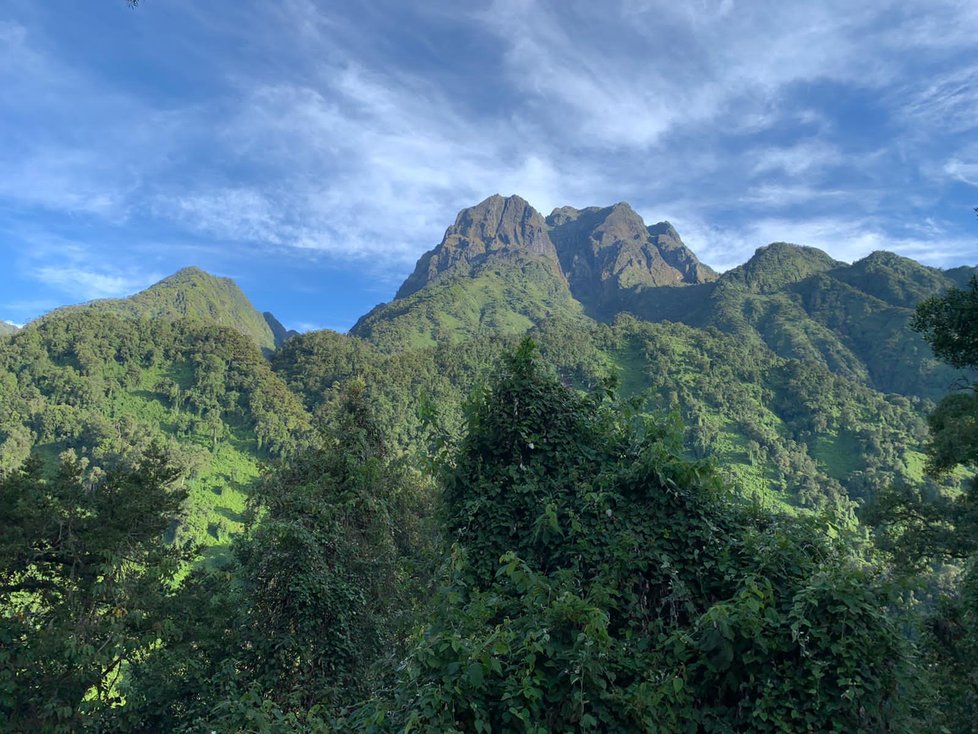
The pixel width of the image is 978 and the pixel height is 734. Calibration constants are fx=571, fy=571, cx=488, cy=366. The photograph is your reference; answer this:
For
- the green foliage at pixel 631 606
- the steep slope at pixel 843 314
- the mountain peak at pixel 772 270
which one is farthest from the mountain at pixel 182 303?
the green foliage at pixel 631 606

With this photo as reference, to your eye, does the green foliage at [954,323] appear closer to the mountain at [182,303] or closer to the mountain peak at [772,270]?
the mountain at [182,303]

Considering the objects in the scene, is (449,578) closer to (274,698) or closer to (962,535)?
(274,698)

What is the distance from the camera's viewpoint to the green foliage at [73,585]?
8711mm

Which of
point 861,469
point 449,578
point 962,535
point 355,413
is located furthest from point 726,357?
point 449,578

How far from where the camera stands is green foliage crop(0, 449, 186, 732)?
8.71m

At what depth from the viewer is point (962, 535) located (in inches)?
623

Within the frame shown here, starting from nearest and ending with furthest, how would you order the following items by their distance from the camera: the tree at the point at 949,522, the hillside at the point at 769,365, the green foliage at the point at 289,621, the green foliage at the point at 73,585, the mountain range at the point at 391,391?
the tree at the point at 949,522 < the green foliage at the point at 73,585 < the green foliage at the point at 289,621 < the mountain range at the point at 391,391 < the hillside at the point at 769,365

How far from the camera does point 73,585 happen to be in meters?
9.88

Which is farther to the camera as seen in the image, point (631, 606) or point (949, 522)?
point (949, 522)

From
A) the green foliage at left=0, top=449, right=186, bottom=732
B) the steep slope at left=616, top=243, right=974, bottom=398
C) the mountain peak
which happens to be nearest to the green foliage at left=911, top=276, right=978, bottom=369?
the green foliage at left=0, top=449, right=186, bottom=732

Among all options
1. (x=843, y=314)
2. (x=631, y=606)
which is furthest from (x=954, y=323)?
(x=843, y=314)

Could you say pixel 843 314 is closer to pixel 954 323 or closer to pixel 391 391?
pixel 391 391

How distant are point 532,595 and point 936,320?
43.6 ft

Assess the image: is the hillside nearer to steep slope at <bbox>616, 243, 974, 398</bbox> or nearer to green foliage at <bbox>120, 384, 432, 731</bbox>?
steep slope at <bbox>616, 243, 974, 398</bbox>
